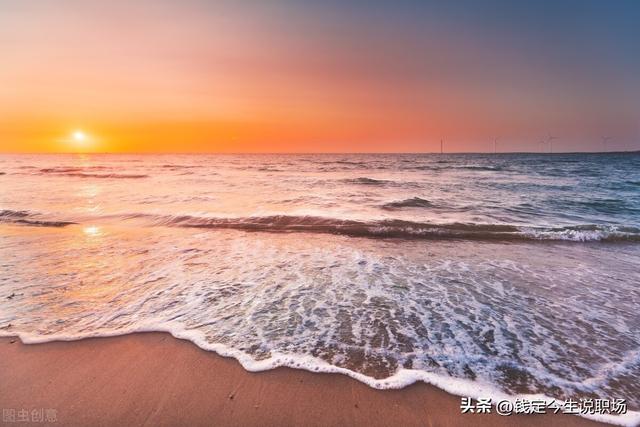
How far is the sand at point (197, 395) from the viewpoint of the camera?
8.60 ft

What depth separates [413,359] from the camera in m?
3.38

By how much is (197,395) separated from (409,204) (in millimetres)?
13280

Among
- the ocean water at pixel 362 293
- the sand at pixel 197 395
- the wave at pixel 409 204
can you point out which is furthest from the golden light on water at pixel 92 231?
the wave at pixel 409 204

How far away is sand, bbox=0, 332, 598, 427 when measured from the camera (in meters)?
2.62

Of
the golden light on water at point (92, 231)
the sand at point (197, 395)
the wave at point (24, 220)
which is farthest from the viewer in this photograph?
the wave at point (24, 220)

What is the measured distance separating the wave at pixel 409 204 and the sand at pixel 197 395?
37.3ft

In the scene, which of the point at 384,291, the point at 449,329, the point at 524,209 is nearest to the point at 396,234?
the point at 384,291

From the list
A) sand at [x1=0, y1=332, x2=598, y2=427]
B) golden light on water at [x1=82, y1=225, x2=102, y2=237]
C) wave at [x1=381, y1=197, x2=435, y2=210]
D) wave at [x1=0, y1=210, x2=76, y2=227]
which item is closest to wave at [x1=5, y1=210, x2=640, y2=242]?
wave at [x1=0, y1=210, x2=76, y2=227]

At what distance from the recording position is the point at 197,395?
2867mm

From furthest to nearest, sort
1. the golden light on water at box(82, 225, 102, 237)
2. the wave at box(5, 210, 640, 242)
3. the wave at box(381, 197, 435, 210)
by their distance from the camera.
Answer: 1. the wave at box(381, 197, 435, 210)
2. the wave at box(5, 210, 640, 242)
3. the golden light on water at box(82, 225, 102, 237)

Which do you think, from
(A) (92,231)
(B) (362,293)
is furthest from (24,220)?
(B) (362,293)

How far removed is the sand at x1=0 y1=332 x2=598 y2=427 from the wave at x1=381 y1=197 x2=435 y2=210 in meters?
11.4

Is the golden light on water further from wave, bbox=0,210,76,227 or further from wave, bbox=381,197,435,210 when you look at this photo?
wave, bbox=381,197,435,210

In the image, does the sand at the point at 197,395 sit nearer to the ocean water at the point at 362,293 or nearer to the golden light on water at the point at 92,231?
the ocean water at the point at 362,293
